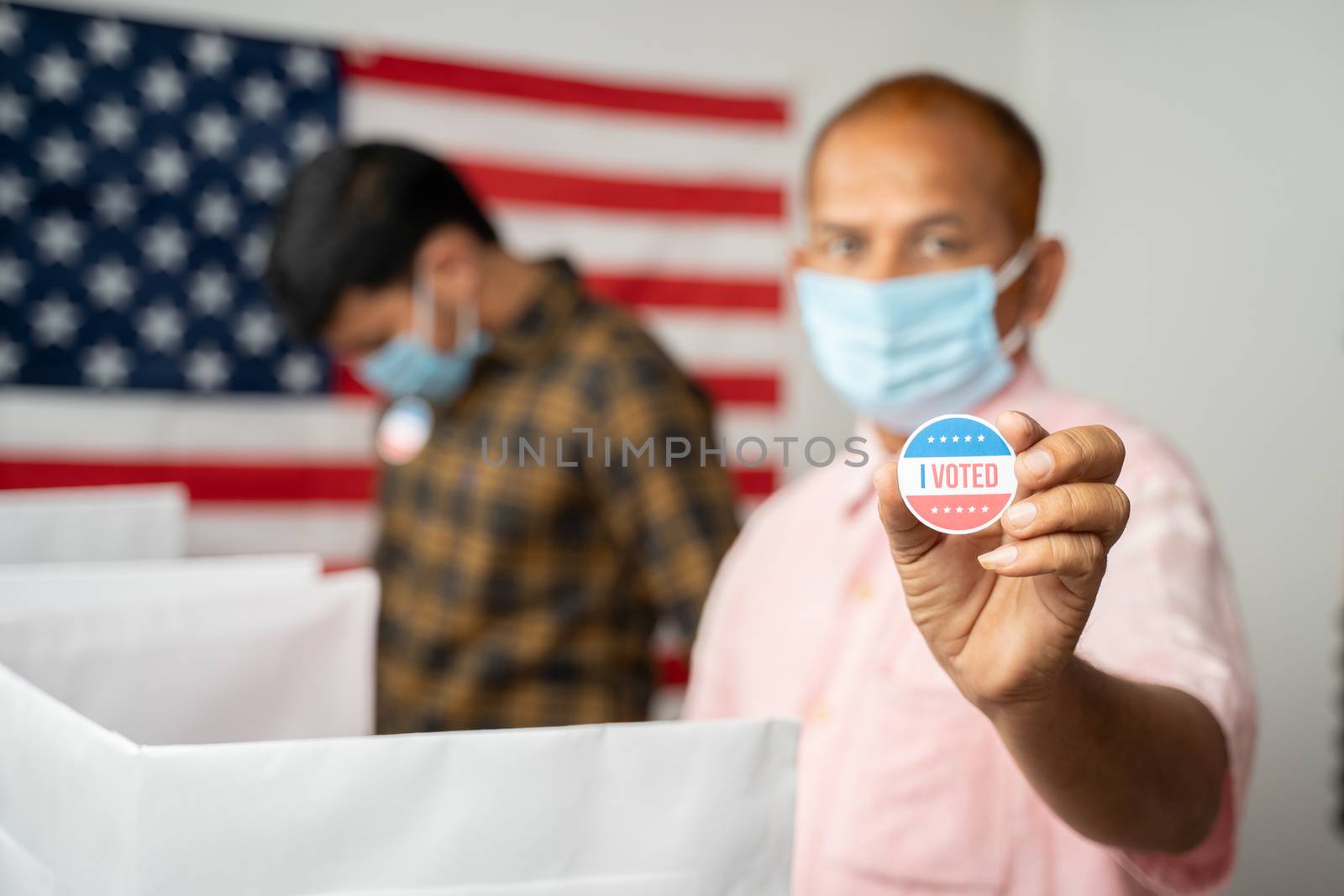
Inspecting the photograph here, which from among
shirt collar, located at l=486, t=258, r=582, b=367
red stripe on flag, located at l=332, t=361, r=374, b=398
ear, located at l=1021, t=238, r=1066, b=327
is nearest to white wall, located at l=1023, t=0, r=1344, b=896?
ear, located at l=1021, t=238, r=1066, b=327

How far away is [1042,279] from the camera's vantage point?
79 cm

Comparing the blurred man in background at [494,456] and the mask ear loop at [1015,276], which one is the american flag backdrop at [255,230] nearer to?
the blurred man in background at [494,456]

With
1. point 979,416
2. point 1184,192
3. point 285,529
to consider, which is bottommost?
point 285,529

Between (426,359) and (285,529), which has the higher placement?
(426,359)

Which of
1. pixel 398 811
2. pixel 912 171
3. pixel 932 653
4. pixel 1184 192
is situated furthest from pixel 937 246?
pixel 1184 192

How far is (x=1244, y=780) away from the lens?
0.67 metres

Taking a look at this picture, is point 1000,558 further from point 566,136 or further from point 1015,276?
point 566,136

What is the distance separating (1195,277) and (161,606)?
175cm

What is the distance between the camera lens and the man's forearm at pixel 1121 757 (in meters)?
0.52

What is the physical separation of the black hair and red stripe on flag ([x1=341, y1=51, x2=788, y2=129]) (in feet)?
2.91

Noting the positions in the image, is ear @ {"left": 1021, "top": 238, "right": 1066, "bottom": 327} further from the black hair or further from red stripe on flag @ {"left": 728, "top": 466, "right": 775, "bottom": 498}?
red stripe on flag @ {"left": 728, "top": 466, "right": 775, "bottom": 498}

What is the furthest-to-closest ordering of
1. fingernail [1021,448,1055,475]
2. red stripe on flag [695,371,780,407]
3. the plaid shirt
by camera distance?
red stripe on flag [695,371,780,407] → the plaid shirt → fingernail [1021,448,1055,475]

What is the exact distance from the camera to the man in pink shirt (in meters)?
0.61

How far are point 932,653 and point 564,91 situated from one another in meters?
2.09
